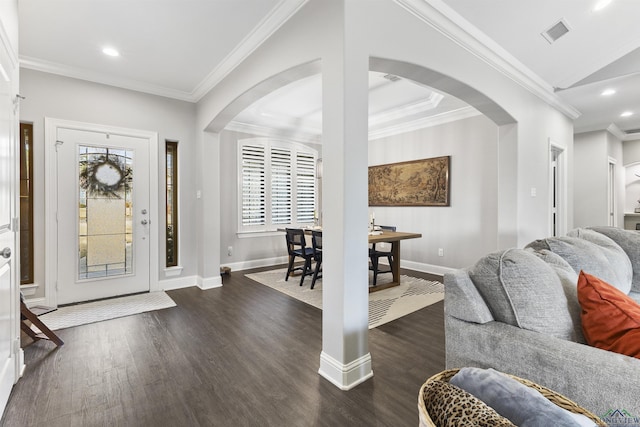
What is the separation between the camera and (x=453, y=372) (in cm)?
97

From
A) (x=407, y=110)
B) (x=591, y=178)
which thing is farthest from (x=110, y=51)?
(x=591, y=178)

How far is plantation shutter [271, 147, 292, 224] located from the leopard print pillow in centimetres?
518

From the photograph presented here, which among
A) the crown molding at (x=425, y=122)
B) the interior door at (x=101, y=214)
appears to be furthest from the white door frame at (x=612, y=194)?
the interior door at (x=101, y=214)

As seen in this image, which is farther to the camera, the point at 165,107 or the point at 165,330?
the point at 165,107

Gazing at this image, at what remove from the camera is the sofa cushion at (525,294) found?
3.91 ft

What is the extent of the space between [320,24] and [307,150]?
4.19m

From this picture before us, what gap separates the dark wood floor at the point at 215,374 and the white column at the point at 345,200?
22 centimetres

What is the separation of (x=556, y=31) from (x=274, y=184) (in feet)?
14.6

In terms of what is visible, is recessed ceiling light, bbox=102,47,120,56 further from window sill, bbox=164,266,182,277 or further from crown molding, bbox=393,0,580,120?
crown molding, bbox=393,0,580,120

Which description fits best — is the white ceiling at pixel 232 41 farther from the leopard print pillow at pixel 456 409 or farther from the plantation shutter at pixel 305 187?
the leopard print pillow at pixel 456 409

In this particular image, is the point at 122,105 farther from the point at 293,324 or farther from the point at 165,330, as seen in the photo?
the point at 293,324

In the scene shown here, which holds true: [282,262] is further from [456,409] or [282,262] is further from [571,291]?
[456,409]

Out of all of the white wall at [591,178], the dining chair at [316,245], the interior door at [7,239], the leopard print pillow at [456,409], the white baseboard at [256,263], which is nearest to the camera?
the leopard print pillow at [456,409]

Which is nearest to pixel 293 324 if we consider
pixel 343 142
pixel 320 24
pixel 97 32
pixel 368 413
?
pixel 368 413
